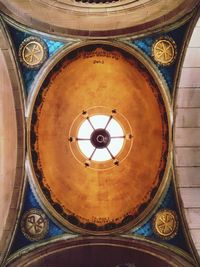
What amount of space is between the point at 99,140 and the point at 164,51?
2195 mm

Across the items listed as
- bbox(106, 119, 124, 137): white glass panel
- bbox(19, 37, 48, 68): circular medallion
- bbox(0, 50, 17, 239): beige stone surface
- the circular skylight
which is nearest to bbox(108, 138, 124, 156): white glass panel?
the circular skylight

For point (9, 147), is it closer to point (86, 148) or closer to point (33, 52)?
point (33, 52)

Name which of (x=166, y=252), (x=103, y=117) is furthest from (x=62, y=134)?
(x=166, y=252)

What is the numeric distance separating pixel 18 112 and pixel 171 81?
2.54 metres

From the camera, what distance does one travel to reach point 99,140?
34.7 feet

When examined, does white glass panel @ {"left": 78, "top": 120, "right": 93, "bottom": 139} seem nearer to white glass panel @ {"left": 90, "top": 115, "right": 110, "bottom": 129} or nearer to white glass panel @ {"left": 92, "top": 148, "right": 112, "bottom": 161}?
white glass panel @ {"left": 90, "top": 115, "right": 110, "bottom": 129}

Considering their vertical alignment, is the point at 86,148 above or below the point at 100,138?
below

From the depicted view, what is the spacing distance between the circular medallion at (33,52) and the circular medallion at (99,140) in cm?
33

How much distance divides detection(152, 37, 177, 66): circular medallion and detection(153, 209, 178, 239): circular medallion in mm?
2475

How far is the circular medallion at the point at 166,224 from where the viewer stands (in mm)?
9477

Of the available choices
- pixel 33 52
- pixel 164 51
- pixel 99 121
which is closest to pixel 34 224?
pixel 99 121

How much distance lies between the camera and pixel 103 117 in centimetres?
1060

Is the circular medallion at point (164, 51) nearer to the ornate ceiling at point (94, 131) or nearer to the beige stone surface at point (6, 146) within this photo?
the ornate ceiling at point (94, 131)

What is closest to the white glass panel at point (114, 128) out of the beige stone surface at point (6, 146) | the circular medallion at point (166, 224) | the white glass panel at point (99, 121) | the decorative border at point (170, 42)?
the white glass panel at point (99, 121)
